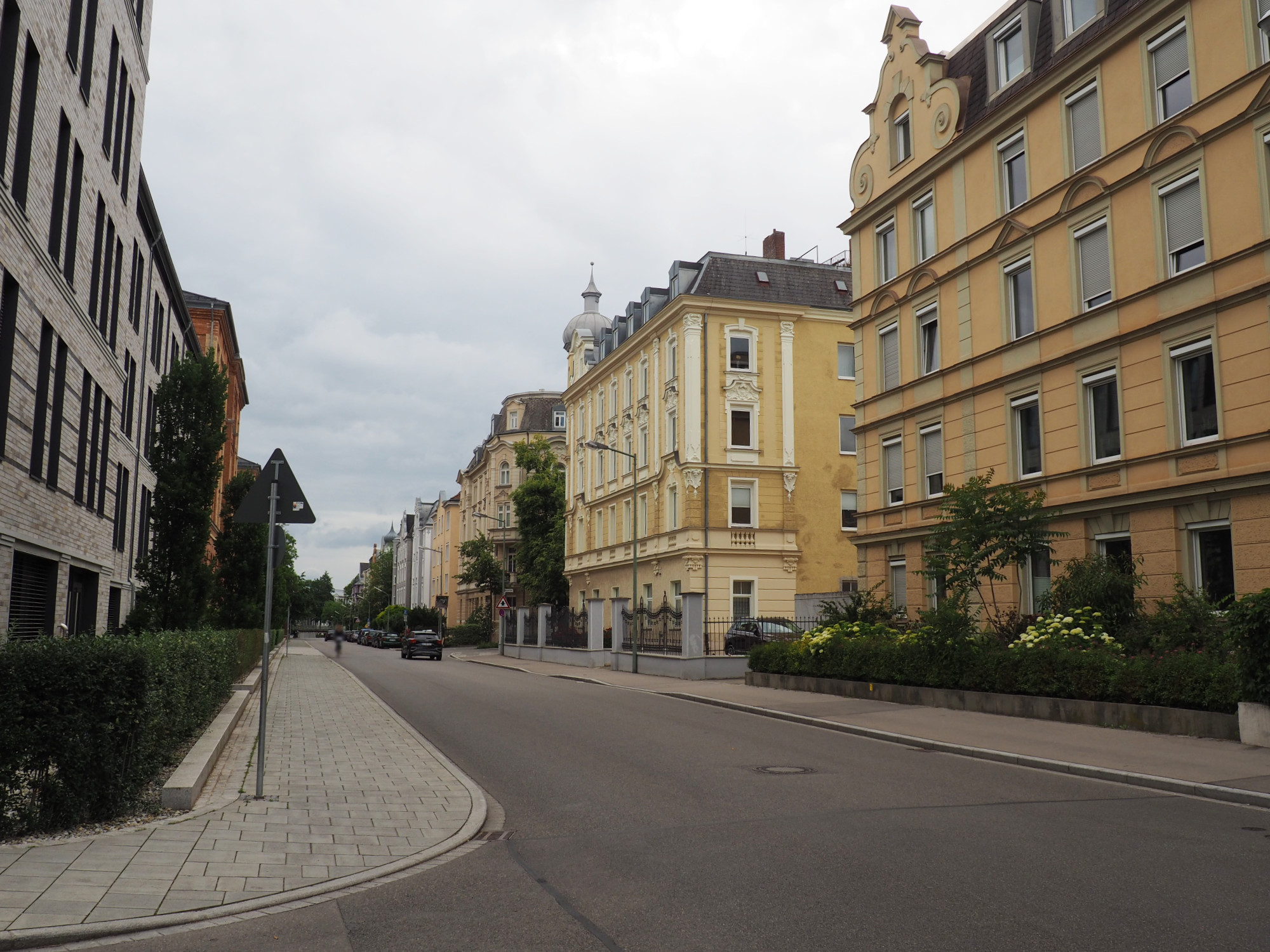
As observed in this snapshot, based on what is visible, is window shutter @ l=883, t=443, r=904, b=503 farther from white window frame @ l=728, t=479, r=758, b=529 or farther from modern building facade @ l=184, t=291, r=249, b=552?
modern building facade @ l=184, t=291, r=249, b=552

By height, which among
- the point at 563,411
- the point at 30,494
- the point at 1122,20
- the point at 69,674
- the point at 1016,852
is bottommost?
the point at 1016,852

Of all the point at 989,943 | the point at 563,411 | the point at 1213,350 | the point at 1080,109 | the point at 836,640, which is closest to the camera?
the point at 989,943

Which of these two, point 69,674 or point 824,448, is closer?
point 69,674

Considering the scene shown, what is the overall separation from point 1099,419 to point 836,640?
7170 millimetres

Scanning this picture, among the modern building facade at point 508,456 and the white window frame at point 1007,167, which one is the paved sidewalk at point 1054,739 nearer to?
the white window frame at point 1007,167

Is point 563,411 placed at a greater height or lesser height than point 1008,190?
greater

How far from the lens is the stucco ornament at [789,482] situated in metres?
44.8

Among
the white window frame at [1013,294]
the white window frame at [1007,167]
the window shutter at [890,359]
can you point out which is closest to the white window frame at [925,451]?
the window shutter at [890,359]

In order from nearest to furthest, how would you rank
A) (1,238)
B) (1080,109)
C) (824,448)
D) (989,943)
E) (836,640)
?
(989,943) < (1,238) < (1080,109) < (836,640) < (824,448)

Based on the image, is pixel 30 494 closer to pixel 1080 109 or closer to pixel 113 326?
pixel 113 326

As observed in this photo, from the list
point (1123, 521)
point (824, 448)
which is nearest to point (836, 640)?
point (1123, 521)

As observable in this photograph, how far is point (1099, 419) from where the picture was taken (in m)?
21.4

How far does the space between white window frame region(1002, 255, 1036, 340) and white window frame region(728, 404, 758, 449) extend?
69.5 ft

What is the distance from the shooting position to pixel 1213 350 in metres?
18.6
